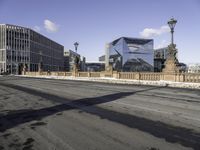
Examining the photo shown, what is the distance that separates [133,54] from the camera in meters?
142

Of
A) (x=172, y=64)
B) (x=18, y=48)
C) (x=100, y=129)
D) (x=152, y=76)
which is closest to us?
(x=100, y=129)

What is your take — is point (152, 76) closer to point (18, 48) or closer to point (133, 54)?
point (18, 48)

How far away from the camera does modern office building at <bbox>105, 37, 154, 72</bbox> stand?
138 m

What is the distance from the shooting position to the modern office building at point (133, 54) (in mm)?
137887

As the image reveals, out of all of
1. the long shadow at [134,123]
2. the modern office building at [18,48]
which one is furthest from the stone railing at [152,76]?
the modern office building at [18,48]

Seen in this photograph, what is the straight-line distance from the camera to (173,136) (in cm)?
584

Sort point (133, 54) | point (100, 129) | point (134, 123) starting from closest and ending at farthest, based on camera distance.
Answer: point (100, 129) → point (134, 123) → point (133, 54)

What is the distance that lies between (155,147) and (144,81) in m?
25.6

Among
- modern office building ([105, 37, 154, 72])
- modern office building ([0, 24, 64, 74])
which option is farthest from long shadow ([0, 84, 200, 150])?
modern office building ([105, 37, 154, 72])

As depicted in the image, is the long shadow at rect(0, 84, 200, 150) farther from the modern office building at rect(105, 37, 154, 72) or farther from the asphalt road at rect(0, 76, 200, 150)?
the modern office building at rect(105, 37, 154, 72)

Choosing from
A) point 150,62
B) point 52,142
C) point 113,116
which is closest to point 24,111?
point 113,116

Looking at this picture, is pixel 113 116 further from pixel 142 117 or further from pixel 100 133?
pixel 100 133

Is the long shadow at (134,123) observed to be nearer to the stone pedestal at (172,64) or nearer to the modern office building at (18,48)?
the stone pedestal at (172,64)

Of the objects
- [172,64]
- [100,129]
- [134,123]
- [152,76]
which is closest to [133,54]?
[152,76]
